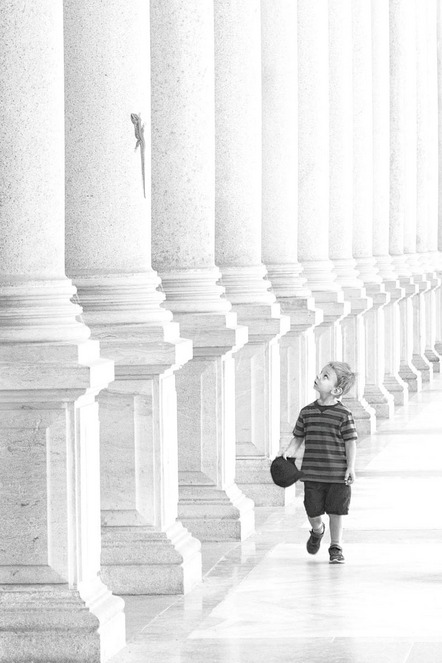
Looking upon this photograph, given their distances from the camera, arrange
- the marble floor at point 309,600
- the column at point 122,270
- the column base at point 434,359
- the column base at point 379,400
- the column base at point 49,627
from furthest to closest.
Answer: the column base at point 434,359 → the column base at point 379,400 → the column at point 122,270 → the marble floor at point 309,600 → the column base at point 49,627

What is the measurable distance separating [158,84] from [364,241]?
1980cm

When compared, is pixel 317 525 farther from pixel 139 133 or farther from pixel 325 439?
pixel 139 133

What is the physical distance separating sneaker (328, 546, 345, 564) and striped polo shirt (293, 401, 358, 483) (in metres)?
0.82

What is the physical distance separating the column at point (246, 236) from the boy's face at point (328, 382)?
17.3 ft

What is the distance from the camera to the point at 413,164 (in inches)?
2052

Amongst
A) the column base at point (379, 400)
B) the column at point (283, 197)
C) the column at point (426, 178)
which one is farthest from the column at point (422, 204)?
the column at point (283, 197)

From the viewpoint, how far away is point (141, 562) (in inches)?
763

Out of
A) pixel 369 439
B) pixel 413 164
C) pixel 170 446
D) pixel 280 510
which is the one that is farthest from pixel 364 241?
pixel 170 446

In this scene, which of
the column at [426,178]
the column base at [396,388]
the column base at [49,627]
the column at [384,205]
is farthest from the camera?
the column at [426,178]

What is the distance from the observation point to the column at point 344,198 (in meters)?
37.2

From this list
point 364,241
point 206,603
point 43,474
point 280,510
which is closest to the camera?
point 43,474

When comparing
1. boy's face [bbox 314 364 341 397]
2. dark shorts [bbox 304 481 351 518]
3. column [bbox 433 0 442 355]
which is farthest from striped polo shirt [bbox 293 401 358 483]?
column [bbox 433 0 442 355]

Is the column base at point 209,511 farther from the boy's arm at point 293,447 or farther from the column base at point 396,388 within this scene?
the column base at point 396,388

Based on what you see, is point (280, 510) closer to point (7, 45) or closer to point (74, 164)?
point (74, 164)
